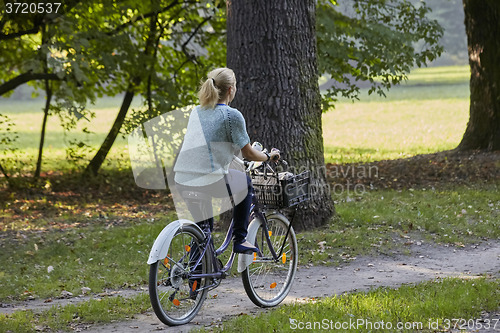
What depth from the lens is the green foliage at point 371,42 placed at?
49.8 feet

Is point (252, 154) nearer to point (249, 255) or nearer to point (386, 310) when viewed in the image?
point (249, 255)

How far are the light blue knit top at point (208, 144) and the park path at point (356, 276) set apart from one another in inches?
48.0

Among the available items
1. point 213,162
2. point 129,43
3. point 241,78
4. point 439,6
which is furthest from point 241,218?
point 439,6

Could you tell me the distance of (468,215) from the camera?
10.1m

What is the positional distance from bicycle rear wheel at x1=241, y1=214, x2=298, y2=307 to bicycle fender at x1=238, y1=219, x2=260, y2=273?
0.05 meters

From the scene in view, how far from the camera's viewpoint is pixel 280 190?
560 centimetres

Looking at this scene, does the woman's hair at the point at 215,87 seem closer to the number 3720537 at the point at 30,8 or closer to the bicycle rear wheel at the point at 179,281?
the bicycle rear wheel at the point at 179,281

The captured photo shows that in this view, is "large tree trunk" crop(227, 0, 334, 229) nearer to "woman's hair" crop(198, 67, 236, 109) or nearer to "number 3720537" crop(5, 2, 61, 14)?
"woman's hair" crop(198, 67, 236, 109)

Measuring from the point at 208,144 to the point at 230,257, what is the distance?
1075mm

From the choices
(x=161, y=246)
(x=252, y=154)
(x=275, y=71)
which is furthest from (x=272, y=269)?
(x=275, y=71)

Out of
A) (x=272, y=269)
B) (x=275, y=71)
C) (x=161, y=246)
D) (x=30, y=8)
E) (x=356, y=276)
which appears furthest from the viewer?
(x=30, y=8)

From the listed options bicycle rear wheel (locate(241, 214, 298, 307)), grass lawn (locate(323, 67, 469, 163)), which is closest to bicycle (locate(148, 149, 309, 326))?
bicycle rear wheel (locate(241, 214, 298, 307))

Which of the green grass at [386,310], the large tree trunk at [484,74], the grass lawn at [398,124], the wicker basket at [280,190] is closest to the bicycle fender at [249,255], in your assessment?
the wicker basket at [280,190]

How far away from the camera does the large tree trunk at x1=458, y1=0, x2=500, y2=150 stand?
51.2 ft
